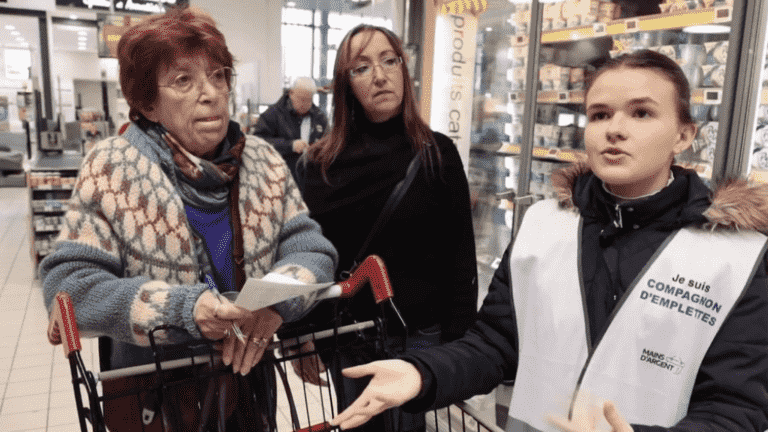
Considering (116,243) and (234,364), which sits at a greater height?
(116,243)

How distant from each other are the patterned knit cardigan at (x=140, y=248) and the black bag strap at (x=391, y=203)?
16.6 inches

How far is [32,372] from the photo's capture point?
12.1 ft

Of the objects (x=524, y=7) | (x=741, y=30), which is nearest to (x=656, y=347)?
(x=741, y=30)

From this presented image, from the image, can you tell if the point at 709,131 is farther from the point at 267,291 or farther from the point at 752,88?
the point at 267,291

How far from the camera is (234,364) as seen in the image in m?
1.14

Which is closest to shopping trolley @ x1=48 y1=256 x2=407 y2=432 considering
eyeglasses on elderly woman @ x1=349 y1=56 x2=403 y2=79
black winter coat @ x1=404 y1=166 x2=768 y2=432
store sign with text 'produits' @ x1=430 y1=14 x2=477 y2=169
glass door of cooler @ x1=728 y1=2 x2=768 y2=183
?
black winter coat @ x1=404 y1=166 x2=768 y2=432

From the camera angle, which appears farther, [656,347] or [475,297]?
[475,297]

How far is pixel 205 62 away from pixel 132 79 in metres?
0.17

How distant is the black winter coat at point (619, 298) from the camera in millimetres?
977

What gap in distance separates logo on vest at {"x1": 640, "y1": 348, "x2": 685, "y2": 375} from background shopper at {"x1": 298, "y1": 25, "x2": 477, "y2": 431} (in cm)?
85

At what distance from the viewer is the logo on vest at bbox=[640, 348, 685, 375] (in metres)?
1.05

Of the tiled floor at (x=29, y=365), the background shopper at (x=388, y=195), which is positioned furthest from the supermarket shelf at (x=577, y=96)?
the tiled floor at (x=29, y=365)

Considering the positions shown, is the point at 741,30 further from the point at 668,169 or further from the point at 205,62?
the point at 205,62

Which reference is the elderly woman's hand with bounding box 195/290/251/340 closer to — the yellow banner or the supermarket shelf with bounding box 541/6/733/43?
the supermarket shelf with bounding box 541/6/733/43
